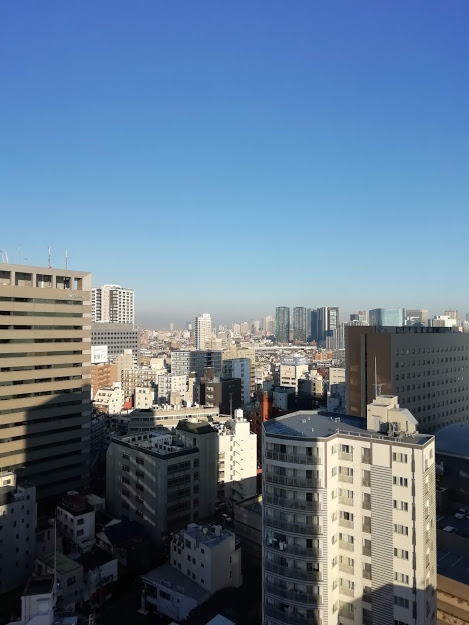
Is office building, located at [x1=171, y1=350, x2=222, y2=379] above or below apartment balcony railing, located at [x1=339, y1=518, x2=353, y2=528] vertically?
above

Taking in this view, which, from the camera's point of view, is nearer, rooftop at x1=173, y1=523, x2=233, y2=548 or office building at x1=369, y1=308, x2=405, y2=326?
rooftop at x1=173, y1=523, x2=233, y2=548

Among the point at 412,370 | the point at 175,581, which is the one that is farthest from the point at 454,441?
the point at 175,581

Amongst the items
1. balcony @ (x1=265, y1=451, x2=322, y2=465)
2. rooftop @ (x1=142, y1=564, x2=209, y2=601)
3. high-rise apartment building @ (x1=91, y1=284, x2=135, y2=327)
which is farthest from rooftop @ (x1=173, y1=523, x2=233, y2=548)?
high-rise apartment building @ (x1=91, y1=284, x2=135, y2=327)

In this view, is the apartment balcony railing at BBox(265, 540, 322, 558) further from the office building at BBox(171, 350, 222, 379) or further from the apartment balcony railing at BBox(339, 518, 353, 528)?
the office building at BBox(171, 350, 222, 379)

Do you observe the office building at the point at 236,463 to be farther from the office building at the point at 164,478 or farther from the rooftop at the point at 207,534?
the rooftop at the point at 207,534

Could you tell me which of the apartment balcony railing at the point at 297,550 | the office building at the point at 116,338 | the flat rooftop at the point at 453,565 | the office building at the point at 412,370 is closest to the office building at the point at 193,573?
the apartment balcony railing at the point at 297,550

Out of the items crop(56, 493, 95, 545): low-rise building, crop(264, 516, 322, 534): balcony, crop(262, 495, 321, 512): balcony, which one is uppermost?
crop(262, 495, 321, 512): balcony

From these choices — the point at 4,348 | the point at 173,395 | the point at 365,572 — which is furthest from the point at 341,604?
the point at 173,395
